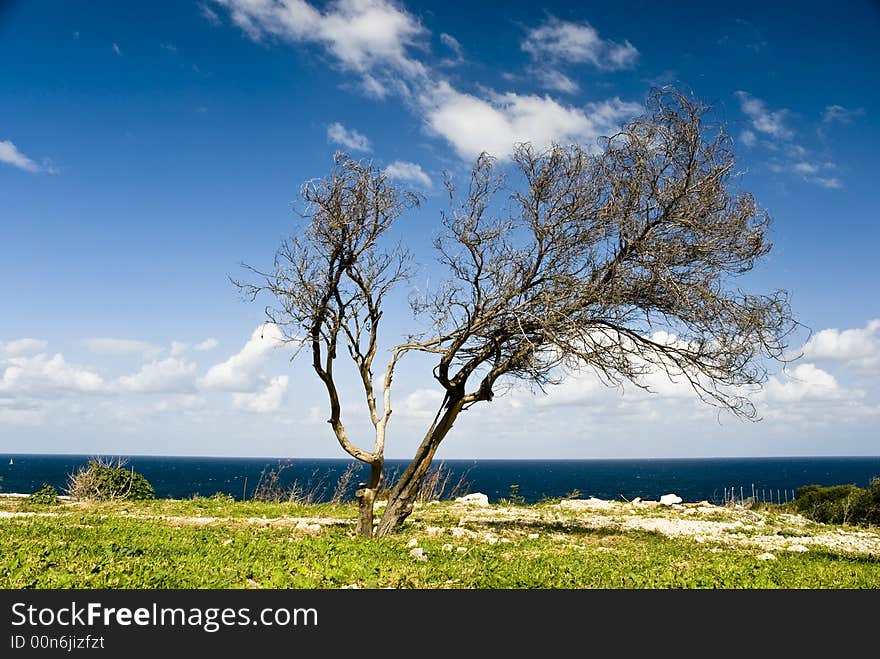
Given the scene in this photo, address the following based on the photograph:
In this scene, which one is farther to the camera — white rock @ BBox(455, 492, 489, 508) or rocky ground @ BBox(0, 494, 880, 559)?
white rock @ BBox(455, 492, 489, 508)

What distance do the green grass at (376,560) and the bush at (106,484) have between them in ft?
22.3

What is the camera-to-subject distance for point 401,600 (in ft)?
19.4

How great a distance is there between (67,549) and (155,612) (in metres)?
3.37

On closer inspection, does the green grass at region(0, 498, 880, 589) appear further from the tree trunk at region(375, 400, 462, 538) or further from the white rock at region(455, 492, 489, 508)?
the white rock at region(455, 492, 489, 508)

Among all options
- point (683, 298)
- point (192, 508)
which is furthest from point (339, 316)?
point (192, 508)

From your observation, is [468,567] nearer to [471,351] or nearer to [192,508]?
[471,351]

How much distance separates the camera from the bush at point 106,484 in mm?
19562

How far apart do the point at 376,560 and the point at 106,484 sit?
15.1 metres

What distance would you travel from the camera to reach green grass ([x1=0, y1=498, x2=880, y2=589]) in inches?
265

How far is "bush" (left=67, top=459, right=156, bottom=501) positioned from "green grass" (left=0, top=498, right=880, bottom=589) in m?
6.80

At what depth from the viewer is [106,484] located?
1984cm

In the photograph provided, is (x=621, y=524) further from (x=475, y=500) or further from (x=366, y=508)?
(x=475, y=500)

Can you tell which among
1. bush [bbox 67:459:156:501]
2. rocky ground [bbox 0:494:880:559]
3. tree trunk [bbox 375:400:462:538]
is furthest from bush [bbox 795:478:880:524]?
bush [bbox 67:459:156:501]

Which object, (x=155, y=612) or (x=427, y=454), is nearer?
(x=155, y=612)
